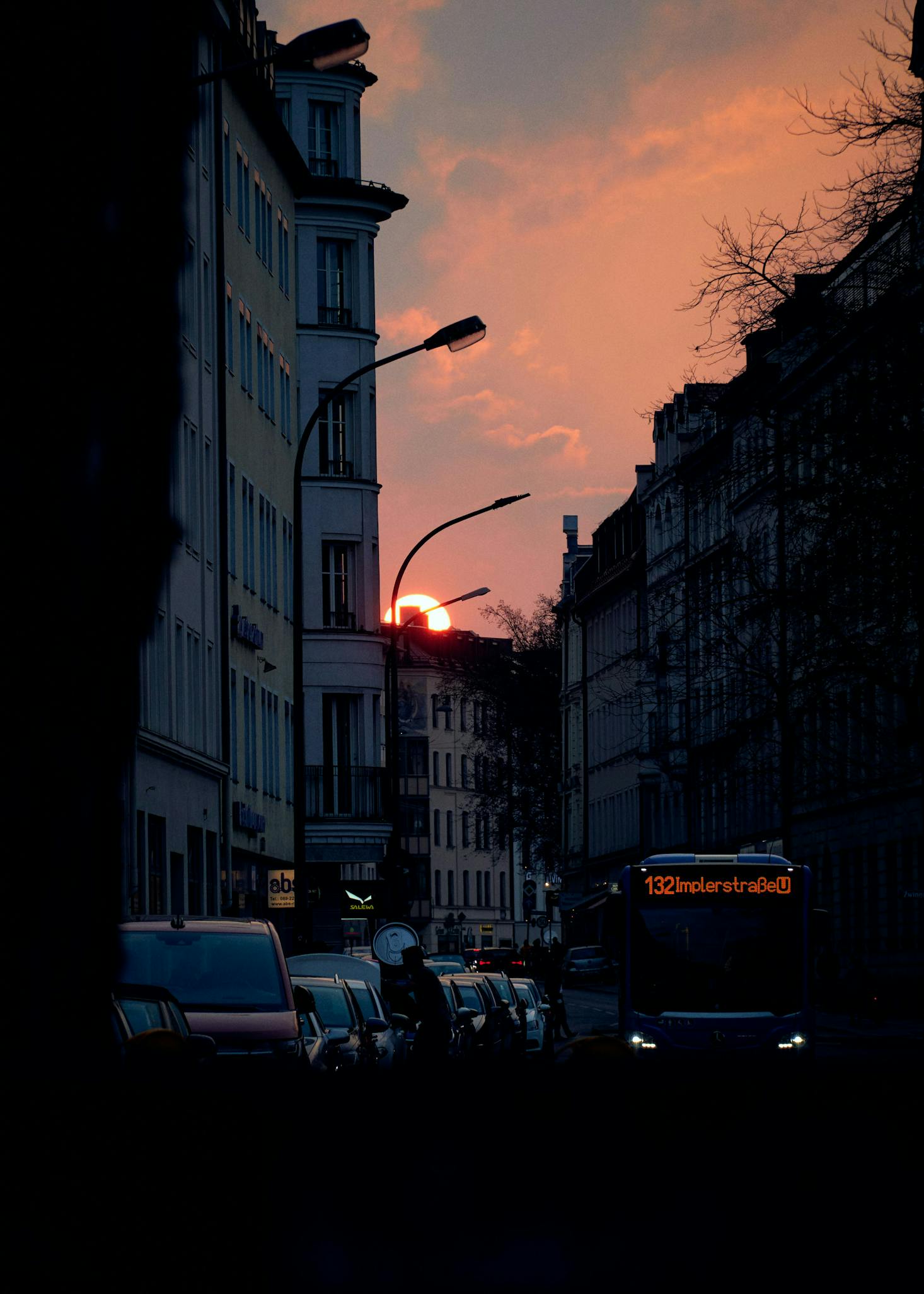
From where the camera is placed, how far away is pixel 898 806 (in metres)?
63.6

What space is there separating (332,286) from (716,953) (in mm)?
35903

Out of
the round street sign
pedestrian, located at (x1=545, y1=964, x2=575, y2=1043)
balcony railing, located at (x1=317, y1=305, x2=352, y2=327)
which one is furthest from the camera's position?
balcony railing, located at (x1=317, y1=305, x2=352, y2=327)

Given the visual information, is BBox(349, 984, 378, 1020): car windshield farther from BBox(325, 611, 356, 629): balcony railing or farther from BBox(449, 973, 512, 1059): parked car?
BBox(325, 611, 356, 629): balcony railing

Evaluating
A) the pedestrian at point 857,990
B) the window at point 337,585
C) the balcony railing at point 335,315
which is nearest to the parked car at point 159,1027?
the pedestrian at point 857,990

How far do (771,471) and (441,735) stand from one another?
417 ft

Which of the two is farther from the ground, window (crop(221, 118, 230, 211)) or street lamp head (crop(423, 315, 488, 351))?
window (crop(221, 118, 230, 211))

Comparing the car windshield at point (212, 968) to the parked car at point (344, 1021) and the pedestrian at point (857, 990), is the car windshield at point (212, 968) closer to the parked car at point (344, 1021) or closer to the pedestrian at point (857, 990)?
the parked car at point (344, 1021)

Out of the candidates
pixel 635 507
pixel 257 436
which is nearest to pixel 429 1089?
pixel 257 436

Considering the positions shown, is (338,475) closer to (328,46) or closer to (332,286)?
(332,286)

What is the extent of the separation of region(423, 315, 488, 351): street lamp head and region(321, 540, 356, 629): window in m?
22.2

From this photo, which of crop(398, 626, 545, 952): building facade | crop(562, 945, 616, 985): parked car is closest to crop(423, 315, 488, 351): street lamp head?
crop(562, 945, 616, 985): parked car

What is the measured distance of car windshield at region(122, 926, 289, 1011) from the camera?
1914cm

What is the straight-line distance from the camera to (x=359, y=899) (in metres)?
63.8

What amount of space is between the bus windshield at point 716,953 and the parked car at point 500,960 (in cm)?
5768
